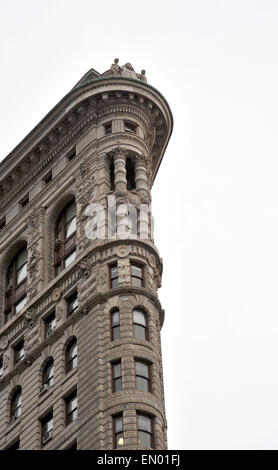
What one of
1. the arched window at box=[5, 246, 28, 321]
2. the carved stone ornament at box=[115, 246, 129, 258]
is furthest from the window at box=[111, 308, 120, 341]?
the arched window at box=[5, 246, 28, 321]

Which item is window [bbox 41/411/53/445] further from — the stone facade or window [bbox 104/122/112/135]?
window [bbox 104/122/112/135]

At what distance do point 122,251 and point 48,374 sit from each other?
9.52 m

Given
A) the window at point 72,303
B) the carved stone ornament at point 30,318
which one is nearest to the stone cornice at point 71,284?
the carved stone ornament at point 30,318

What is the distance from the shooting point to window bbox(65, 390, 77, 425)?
76450 mm

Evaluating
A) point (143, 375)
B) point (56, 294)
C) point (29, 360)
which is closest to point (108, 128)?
point (56, 294)

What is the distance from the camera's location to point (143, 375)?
7556 centimetres

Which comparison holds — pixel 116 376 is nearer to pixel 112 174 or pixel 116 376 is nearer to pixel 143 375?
pixel 143 375

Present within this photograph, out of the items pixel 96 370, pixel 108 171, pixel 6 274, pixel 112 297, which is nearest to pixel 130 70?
pixel 108 171

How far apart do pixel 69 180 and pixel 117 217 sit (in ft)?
32.6

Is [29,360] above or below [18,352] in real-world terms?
below

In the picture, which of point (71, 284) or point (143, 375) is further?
point (71, 284)

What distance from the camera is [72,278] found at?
281 ft

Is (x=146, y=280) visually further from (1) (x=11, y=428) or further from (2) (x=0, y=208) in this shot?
(2) (x=0, y=208)

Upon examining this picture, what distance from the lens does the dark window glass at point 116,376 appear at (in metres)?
74.2
